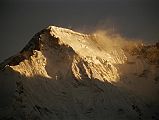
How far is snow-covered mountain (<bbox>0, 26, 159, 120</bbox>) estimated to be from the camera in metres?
135

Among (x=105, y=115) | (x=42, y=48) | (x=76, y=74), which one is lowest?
(x=105, y=115)

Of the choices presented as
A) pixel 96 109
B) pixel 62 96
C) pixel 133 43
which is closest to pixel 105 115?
pixel 96 109

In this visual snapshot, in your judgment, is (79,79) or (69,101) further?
(79,79)

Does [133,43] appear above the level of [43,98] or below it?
above

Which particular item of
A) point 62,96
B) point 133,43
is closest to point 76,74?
point 62,96

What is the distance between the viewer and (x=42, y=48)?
157 m

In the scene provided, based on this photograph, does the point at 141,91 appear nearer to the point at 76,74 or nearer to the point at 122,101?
the point at 122,101

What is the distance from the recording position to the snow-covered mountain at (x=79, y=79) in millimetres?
135375

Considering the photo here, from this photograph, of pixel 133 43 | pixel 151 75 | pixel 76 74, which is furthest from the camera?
pixel 133 43

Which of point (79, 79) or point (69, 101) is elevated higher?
point (79, 79)

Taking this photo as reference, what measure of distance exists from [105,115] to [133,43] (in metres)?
44.7

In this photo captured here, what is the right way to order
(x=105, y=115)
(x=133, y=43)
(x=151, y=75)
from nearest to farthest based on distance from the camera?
1. (x=105, y=115)
2. (x=151, y=75)
3. (x=133, y=43)

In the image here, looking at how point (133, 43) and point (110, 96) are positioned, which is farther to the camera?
point (133, 43)

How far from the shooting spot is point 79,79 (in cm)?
14950
